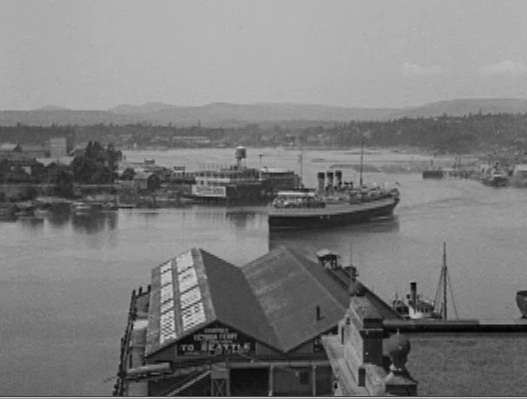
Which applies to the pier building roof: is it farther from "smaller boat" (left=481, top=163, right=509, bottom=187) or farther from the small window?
"smaller boat" (left=481, top=163, right=509, bottom=187)

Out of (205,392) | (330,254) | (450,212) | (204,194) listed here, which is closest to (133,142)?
(204,194)

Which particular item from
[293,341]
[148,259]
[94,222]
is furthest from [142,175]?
[293,341]

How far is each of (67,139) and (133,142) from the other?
6.48m

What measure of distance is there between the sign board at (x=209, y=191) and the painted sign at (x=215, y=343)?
14.5 metres

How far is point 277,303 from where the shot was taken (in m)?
5.34

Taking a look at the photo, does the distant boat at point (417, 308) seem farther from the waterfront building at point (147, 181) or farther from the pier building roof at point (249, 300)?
the waterfront building at point (147, 181)

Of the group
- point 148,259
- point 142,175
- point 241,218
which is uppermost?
point 142,175

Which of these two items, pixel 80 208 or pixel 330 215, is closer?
pixel 330 215

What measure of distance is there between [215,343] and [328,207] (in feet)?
34.3

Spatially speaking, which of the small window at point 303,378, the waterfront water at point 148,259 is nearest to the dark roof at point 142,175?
the waterfront water at point 148,259

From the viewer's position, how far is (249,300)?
5473mm

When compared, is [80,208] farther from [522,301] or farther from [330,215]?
[522,301]

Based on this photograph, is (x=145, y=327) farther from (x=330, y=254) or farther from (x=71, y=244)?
(x=71, y=244)

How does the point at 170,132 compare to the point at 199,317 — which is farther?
the point at 170,132
